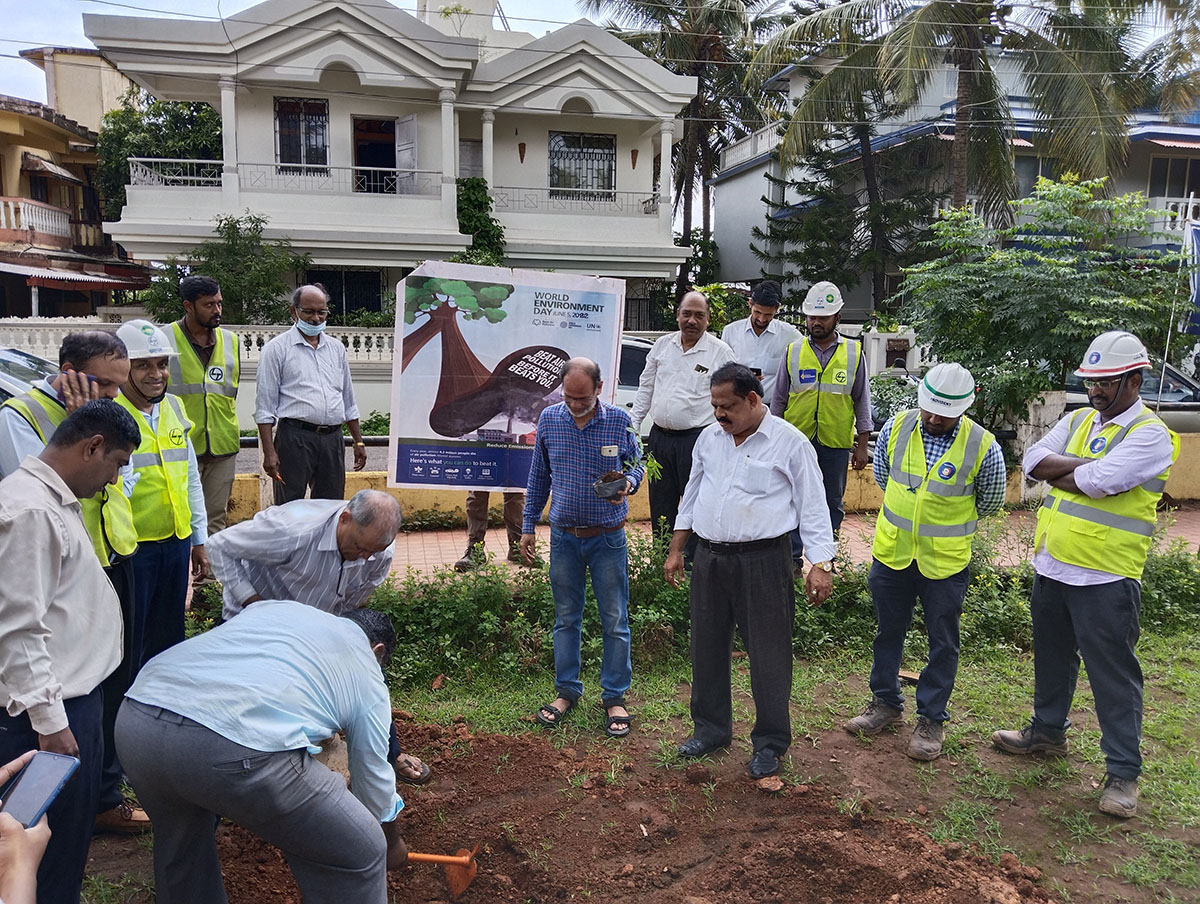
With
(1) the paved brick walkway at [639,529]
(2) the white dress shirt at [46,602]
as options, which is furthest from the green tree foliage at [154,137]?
(2) the white dress shirt at [46,602]

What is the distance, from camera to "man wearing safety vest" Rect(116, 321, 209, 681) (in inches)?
160

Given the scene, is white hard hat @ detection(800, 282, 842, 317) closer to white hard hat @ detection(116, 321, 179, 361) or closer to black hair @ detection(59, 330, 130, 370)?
white hard hat @ detection(116, 321, 179, 361)

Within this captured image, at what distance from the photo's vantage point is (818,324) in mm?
6137

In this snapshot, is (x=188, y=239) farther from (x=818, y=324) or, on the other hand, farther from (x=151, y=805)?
(x=151, y=805)

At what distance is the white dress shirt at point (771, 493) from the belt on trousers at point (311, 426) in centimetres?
313

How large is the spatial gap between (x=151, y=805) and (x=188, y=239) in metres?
16.8

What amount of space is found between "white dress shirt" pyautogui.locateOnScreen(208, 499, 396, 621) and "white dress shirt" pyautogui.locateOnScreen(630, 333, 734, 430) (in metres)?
3.06

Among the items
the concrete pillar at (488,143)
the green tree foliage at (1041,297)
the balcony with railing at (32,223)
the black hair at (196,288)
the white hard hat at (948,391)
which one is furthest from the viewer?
the balcony with railing at (32,223)

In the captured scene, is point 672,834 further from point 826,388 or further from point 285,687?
point 826,388

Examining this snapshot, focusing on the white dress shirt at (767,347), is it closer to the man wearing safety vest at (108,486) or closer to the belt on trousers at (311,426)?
the belt on trousers at (311,426)

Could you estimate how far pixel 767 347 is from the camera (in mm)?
6492

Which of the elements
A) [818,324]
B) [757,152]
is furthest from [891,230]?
[818,324]

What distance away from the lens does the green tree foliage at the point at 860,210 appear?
22.0 meters

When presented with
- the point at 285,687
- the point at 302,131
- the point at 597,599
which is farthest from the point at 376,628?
the point at 302,131
